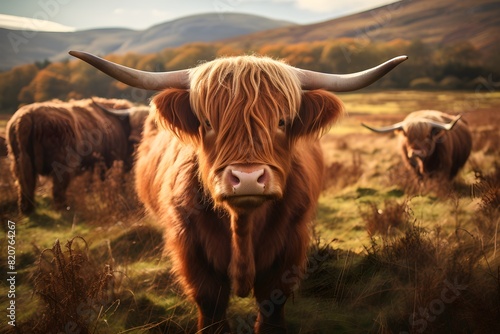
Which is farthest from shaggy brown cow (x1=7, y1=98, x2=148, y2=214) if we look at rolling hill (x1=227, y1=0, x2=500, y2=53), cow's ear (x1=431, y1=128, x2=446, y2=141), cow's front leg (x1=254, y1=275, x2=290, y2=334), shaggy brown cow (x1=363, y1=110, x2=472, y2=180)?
rolling hill (x1=227, y1=0, x2=500, y2=53)

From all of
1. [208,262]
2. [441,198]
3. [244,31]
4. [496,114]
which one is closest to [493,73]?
[496,114]

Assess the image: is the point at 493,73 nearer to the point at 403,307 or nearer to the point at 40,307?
the point at 403,307

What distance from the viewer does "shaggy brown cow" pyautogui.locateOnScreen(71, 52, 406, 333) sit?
1.86 m

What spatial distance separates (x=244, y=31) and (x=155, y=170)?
97.9 ft

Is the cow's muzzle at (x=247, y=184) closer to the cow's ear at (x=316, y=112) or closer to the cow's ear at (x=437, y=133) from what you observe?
the cow's ear at (x=316, y=112)

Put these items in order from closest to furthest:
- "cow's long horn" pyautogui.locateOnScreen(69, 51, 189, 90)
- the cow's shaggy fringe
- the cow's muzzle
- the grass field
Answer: the cow's muzzle → "cow's long horn" pyautogui.locateOnScreen(69, 51, 189, 90) → the cow's shaggy fringe → the grass field

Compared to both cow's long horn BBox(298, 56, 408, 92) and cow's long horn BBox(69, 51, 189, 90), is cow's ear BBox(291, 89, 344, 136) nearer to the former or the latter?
cow's long horn BBox(298, 56, 408, 92)

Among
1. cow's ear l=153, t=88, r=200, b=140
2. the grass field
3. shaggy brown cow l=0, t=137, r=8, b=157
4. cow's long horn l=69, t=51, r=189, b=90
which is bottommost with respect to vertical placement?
the grass field

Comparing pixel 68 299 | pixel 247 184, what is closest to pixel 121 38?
pixel 68 299

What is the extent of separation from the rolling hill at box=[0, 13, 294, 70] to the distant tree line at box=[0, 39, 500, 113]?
698 millimetres

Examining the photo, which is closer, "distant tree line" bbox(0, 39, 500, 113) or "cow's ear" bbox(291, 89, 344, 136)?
"cow's ear" bbox(291, 89, 344, 136)

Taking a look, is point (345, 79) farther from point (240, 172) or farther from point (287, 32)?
point (287, 32)

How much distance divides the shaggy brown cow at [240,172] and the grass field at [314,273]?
31 centimetres

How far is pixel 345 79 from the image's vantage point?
85.3 inches
